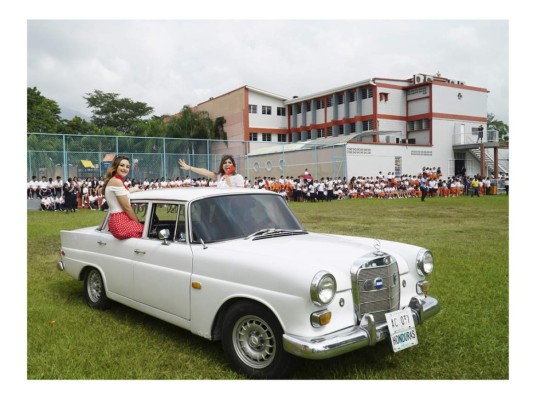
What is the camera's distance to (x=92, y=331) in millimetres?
4301

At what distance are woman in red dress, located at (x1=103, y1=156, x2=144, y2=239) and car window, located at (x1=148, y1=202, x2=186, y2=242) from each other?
164 mm

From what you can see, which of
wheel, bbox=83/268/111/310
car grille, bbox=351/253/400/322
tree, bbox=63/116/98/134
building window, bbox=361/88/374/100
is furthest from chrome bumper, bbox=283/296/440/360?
tree, bbox=63/116/98/134

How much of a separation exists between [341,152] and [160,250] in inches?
1005

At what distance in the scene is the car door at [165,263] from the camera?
379cm

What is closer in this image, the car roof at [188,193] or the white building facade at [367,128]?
the car roof at [188,193]

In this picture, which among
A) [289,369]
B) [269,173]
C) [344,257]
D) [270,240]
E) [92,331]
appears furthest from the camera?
[269,173]

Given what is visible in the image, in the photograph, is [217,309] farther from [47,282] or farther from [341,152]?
[341,152]

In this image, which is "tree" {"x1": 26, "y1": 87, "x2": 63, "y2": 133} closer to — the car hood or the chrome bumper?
the car hood

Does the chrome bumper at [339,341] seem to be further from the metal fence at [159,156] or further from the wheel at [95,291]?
the metal fence at [159,156]

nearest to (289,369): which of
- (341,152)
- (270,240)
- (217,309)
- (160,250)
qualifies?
(217,309)

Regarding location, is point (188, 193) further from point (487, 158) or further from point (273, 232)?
point (487, 158)

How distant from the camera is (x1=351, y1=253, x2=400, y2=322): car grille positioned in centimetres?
326

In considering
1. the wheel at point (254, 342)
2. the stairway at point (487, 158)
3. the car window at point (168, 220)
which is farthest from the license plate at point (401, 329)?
the stairway at point (487, 158)

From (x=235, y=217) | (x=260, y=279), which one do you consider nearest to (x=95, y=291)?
(x=235, y=217)
